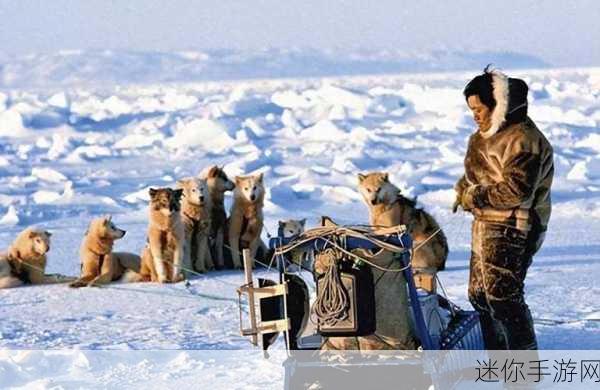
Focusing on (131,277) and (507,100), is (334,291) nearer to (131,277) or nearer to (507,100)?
(507,100)

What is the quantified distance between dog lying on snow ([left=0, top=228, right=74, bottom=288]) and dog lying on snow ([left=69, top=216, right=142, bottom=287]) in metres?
0.29

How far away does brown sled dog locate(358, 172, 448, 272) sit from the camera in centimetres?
718

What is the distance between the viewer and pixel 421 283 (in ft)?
15.8

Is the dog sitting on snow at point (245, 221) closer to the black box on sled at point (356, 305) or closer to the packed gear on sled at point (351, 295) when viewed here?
the packed gear on sled at point (351, 295)

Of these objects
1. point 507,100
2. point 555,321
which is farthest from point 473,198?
point 555,321

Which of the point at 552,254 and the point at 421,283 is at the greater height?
the point at 421,283

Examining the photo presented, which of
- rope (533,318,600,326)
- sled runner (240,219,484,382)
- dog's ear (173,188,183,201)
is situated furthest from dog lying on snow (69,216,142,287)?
sled runner (240,219,484,382)

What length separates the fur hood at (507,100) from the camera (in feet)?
14.0

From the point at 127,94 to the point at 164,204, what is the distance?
76.1ft

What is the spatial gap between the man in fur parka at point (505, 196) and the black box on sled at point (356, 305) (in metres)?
0.71

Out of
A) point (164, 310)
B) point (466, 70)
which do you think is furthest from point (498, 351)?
point (466, 70)

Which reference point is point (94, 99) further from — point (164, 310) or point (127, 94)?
point (164, 310)

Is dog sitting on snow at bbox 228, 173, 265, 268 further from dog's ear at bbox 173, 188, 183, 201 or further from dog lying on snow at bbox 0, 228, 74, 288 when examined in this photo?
dog lying on snow at bbox 0, 228, 74, 288

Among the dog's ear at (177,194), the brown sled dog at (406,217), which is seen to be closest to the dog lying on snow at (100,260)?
the dog's ear at (177,194)
